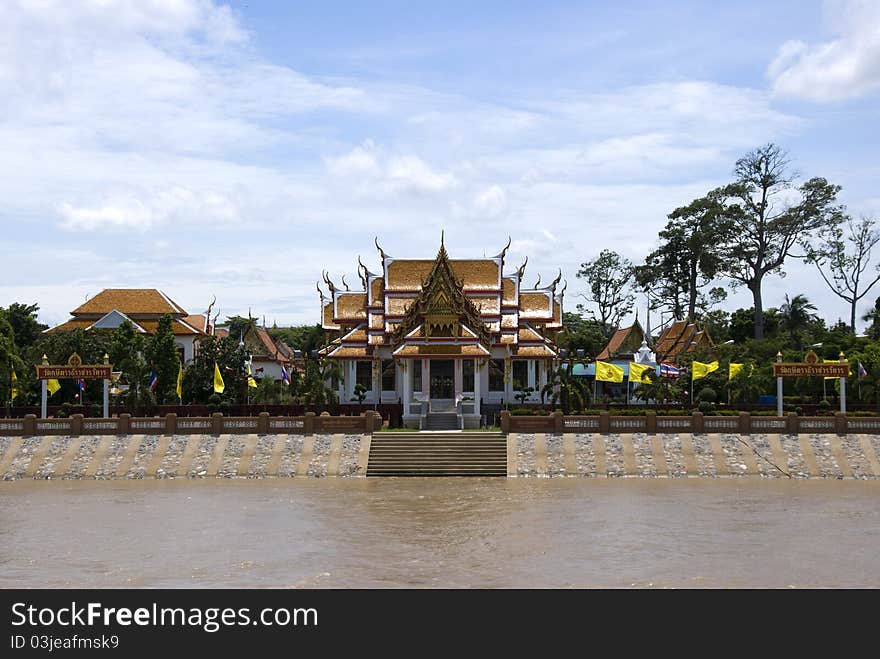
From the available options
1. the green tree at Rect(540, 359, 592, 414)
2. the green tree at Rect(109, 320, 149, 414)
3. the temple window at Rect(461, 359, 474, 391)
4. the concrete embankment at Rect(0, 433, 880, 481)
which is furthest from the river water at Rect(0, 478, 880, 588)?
the temple window at Rect(461, 359, 474, 391)

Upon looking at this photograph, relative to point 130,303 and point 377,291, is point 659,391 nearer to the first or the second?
point 377,291

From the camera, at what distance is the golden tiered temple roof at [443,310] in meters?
47.0

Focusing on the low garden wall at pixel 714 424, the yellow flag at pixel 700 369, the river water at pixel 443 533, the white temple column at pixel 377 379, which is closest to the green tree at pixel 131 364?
the white temple column at pixel 377 379

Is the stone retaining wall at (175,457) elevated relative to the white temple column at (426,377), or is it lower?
lower

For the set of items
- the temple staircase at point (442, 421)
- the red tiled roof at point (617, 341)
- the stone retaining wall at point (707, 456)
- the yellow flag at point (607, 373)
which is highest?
the red tiled roof at point (617, 341)

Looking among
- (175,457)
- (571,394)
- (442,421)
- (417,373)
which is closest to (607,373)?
(571,394)

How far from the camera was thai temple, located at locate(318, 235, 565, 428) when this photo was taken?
46.4 metres

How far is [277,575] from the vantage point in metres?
20.1

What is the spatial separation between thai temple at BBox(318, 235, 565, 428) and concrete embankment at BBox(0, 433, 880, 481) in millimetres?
7696

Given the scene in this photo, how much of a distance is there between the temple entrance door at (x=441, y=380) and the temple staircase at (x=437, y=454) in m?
7.88

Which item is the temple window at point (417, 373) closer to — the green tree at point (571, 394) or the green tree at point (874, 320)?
the green tree at point (571, 394)
